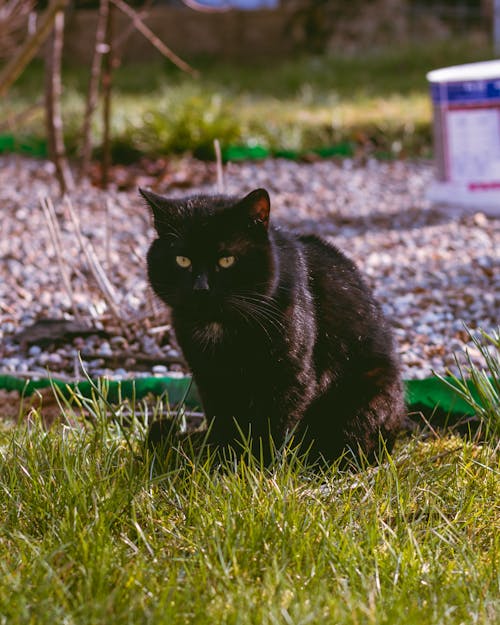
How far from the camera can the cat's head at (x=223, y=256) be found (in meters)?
2.26

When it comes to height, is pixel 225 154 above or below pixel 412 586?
above

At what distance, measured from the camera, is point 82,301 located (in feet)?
12.1

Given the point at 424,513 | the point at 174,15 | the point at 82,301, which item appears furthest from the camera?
the point at 174,15

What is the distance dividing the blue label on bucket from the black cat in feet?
9.50

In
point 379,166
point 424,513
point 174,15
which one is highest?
point 174,15

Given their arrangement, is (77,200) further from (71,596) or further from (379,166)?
(71,596)

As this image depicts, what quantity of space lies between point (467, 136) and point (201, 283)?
3.38 m

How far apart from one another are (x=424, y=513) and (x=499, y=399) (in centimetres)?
52

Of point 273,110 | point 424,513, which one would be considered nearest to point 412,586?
point 424,513

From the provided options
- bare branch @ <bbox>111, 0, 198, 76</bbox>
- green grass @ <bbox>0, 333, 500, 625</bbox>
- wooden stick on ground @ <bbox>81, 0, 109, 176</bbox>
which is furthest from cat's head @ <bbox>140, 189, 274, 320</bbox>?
wooden stick on ground @ <bbox>81, 0, 109, 176</bbox>

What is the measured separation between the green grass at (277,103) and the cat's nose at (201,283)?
4264 millimetres

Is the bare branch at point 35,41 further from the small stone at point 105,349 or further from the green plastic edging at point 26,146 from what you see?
the green plastic edging at point 26,146

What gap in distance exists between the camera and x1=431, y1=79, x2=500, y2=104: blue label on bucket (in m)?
5.04

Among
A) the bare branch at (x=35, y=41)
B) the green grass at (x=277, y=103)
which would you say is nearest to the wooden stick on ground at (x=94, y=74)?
the green grass at (x=277, y=103)
